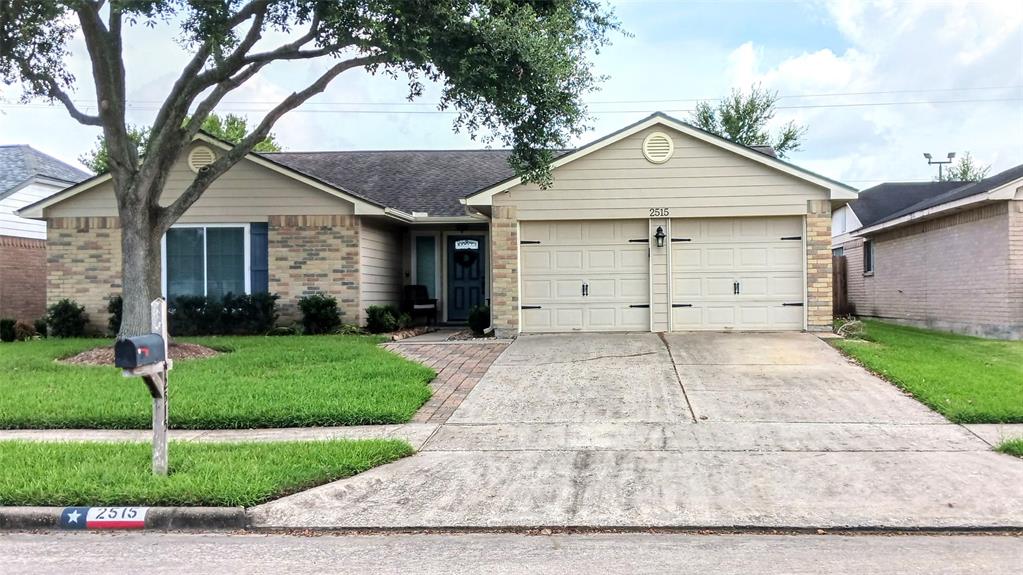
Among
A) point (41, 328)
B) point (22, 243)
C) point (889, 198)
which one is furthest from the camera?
point (889, 198)

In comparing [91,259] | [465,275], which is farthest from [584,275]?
[91,259]

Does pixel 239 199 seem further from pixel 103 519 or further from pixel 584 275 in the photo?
pixel 103 519

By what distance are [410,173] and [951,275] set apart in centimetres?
1299

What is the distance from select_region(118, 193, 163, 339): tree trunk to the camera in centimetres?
1227

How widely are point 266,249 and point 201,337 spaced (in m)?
2.22

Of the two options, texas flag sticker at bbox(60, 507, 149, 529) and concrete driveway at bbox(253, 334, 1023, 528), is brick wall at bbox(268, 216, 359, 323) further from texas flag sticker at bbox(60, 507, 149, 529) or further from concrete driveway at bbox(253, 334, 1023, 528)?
texas flag sticker at bbox(60, 507, 149, 529)

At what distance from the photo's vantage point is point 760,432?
7.83 metres

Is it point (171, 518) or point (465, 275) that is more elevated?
point (465, 275)

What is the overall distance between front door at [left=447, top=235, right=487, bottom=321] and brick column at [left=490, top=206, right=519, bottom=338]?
13.7 ft

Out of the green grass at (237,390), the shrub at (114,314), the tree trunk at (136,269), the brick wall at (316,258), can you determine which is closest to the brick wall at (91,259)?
the shrub at (114,314)

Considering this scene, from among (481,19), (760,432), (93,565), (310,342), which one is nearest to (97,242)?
(310,342)

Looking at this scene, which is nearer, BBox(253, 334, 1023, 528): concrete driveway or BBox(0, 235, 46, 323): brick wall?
BBox(253, 334, 1023, 528): concrete driveway

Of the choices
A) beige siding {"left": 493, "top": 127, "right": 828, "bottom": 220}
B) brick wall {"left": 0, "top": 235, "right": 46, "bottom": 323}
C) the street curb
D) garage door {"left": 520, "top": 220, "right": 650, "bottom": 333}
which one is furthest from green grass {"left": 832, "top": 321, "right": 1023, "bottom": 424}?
brick wall {"left": 0, "top": 235, "right": 46, "bottom": 323}

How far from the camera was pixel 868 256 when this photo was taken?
845 inches
